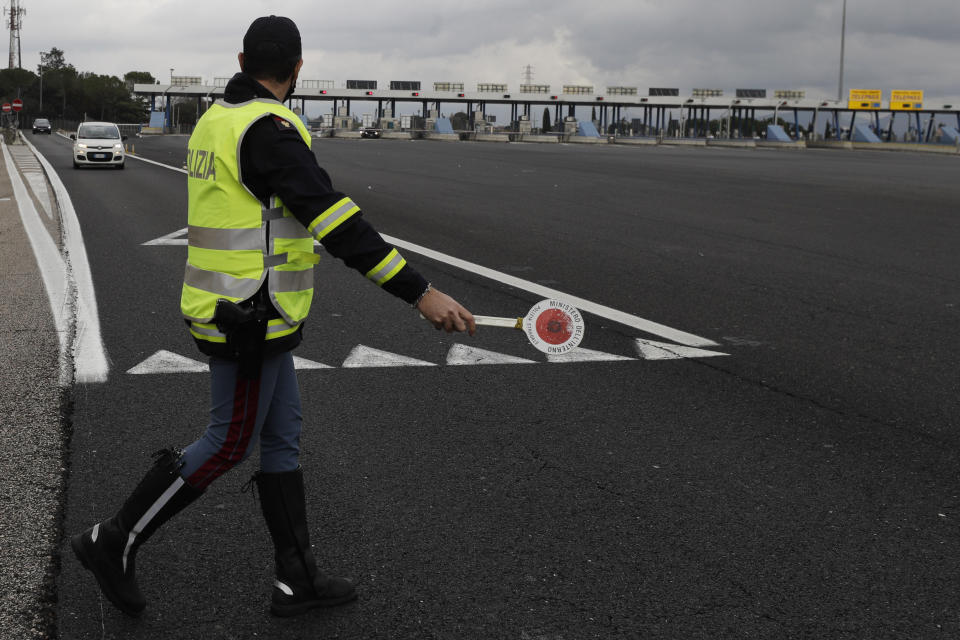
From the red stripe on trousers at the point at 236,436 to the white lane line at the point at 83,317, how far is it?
298 centimetres

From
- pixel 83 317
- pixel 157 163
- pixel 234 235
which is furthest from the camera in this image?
pixel 157 163

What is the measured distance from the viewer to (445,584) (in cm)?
350

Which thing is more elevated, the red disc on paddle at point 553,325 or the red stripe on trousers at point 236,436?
the red disc on paddle at point 553,325

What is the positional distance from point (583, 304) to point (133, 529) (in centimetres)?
577

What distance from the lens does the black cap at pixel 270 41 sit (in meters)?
3.09

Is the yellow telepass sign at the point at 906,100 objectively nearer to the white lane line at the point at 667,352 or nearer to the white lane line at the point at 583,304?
the white lane line at the point at 583,304

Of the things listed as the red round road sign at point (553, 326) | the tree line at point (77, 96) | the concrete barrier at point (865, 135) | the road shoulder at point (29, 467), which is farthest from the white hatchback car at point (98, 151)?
the tree line at point (77, 96)

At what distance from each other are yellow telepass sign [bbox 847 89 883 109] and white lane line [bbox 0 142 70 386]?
376ft

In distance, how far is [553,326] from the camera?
378cm

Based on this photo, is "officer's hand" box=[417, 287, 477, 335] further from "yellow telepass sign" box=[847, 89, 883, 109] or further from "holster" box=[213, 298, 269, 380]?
"yellow telepass sign" box=[847, 89, 883, 109]

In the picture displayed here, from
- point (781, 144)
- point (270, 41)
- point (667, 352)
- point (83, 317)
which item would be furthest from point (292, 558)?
point (781, 144)

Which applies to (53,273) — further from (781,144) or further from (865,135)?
(865,135)

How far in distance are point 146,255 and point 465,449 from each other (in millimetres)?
7623

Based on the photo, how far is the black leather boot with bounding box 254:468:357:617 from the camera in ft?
10.8
